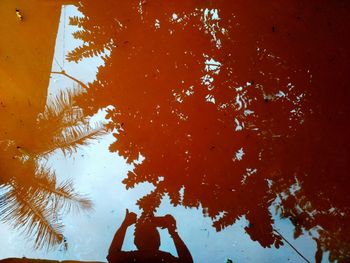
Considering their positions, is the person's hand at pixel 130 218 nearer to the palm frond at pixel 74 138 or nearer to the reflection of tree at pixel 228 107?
the reflection of tree at pixel 228 107

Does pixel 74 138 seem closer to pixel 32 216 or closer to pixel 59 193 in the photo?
pixel 59 193

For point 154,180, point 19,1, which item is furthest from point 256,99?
point 19,1

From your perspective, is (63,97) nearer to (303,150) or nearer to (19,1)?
(19,1)

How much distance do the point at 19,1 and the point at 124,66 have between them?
47.9 inches

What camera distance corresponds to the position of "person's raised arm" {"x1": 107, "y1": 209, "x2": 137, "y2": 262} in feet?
7.03

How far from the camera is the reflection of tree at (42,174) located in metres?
2.22

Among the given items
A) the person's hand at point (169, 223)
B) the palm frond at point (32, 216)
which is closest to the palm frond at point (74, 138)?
the palm frond at point (32, 216)

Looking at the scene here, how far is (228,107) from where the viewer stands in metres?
2.43

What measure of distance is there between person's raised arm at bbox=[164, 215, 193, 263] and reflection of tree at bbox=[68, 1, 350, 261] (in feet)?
0.47

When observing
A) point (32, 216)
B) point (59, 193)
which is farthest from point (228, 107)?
point (32, 216)

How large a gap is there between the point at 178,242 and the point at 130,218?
401 millimetres

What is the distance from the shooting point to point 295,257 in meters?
2.11

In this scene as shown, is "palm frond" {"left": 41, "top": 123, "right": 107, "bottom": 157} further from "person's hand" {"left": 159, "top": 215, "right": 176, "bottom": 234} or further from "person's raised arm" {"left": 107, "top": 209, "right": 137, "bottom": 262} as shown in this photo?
"person's hand" {"left": 159, "top": 215, "right": 176, "bottom": 234}

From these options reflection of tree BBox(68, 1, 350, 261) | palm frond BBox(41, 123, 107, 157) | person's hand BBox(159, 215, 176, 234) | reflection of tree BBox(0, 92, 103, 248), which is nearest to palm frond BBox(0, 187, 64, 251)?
reflection of tree BBox(0, 92, 103, 248)
